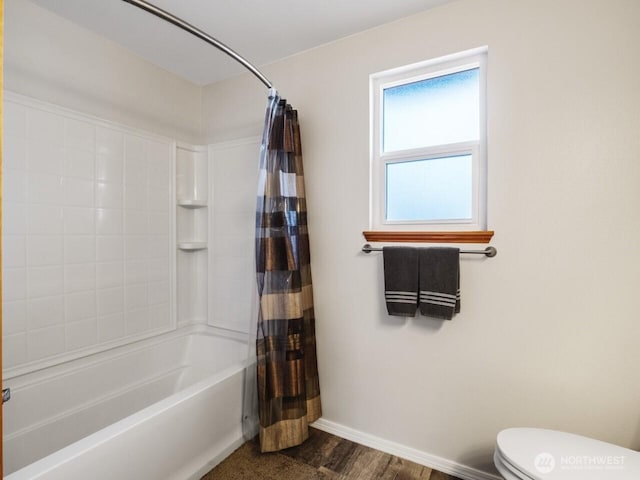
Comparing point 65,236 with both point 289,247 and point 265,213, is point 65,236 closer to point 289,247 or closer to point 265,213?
point 265,213

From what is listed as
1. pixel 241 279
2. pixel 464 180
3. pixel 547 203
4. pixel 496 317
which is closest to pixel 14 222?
pixel 241 279

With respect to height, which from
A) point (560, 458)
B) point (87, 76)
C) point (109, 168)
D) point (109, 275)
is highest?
point (87, 76)

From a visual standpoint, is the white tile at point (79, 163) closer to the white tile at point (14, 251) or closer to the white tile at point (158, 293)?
the white tile at point (14, 251)

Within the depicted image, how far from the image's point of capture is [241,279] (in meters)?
2.45

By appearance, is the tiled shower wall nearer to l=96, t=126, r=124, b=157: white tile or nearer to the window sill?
l=96, t=126, r=124, b=157: white tile

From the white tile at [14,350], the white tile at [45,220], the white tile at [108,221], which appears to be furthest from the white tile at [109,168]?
the white tile at [14,350]

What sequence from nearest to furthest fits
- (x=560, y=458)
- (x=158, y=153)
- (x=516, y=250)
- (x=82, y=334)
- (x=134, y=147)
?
(x=560, y=458) → (x=516, y=250) → (x=82, y=334) → (x=134, y=147) → (x=158, y=153)

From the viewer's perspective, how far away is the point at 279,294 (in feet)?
6.18

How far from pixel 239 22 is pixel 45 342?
1.97 meters

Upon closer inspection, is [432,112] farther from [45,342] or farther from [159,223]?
[45,342]

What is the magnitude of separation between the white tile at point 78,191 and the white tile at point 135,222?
225 millimetres

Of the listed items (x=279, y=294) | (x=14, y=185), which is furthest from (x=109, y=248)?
(x=279, y=294)

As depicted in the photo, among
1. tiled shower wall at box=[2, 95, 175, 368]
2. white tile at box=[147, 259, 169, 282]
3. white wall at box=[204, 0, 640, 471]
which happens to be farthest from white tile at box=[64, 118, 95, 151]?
white wall at box=[204, 0, 640, 471]

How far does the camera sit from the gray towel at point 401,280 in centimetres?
172
